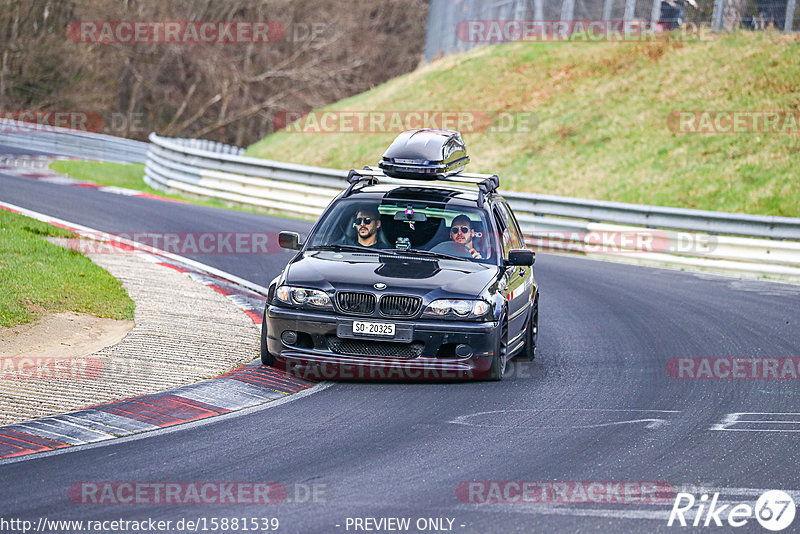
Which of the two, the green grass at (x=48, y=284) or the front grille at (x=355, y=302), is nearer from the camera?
the front grille at (x=355, y=302)

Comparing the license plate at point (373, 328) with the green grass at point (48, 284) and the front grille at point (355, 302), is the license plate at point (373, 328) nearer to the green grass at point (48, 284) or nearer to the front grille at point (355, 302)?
the front grille at point (355, 302)

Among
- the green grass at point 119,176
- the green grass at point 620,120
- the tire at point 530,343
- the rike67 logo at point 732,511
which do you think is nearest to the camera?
the rike67 logo at point 732,511

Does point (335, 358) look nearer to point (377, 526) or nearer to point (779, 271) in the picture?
point (377, 526)

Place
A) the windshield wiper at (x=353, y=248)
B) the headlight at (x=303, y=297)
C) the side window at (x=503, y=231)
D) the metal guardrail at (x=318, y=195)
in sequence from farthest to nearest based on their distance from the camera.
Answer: the metal guardrail at (x=318, y=195), the side window at (x=503, y=231), the windshield wiper at (x=353, y=248), the headlight at (x=303, y=297)

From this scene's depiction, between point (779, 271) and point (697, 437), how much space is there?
12081mm

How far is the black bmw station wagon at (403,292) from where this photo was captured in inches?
386

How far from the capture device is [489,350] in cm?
994

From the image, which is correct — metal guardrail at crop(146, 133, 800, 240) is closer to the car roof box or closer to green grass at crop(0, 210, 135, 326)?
green grass at crop(0, 210, 135, 326)

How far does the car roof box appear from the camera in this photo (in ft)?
39.3

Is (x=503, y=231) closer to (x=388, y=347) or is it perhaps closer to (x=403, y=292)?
(x=403, y=292)

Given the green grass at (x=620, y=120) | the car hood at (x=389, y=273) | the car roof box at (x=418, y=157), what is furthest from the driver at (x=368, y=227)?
the green grass at (x=620, y=120)

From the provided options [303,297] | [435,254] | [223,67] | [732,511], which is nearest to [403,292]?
[303,297]

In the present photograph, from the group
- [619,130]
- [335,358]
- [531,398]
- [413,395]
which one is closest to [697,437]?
[531,398]

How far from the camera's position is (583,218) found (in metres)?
22.7
